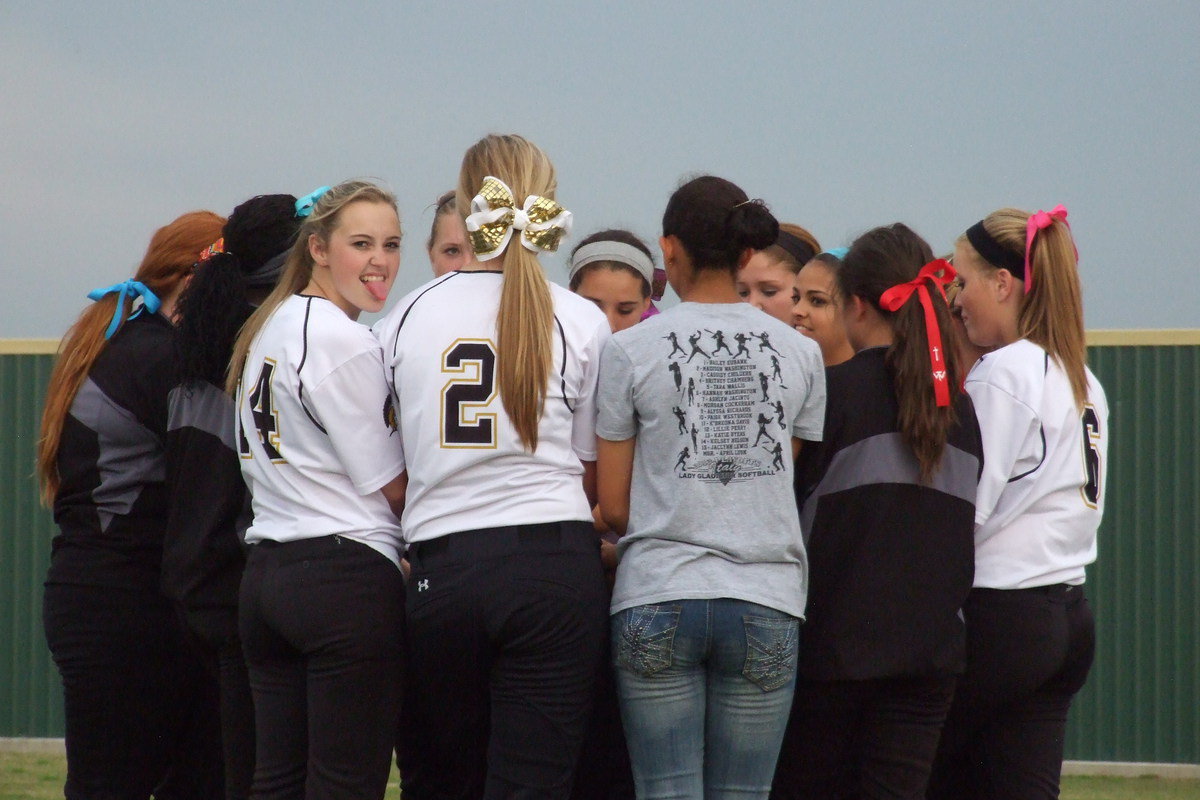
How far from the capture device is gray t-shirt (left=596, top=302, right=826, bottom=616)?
2447 millimetres

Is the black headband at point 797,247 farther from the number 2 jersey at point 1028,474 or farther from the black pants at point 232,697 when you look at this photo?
the black pants at point 232,697

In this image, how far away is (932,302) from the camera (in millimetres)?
2738

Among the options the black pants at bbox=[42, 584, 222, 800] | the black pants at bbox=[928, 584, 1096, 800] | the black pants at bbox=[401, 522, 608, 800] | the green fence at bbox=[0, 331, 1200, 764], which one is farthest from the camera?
the green fence at bbox=[0, 331, 1200, 764]

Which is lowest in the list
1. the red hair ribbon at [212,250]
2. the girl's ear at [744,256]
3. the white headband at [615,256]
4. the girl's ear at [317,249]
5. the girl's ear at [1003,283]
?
the girl's ear at [1003,283]

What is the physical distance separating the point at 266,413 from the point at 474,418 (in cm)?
50

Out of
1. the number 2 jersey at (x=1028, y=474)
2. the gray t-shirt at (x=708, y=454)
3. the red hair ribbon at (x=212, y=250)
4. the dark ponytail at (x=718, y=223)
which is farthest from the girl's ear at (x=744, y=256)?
the red hair ribbon at (x=212, y=250)

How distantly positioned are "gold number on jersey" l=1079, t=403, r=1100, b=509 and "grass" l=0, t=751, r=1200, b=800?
4.42 metres

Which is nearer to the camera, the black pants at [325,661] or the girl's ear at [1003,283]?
the black pants at [325,661]

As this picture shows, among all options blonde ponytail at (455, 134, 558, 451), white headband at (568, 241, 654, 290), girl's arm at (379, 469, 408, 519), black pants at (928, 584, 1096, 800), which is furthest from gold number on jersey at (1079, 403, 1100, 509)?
girl's arm at (379, 469, 408, 519)

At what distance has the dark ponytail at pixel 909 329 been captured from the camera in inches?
103

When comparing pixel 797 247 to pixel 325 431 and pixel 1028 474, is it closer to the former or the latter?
pixel 1028 474

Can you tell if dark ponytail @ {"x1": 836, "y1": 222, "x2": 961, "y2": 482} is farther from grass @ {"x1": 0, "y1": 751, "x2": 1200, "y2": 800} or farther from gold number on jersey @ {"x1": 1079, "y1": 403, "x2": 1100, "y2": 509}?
grass @ {"x1": 0, "y1": 751, "x2": 1200, "y2": 800}

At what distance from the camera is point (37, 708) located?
25.4 feet

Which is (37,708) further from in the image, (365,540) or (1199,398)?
(1199,398)
